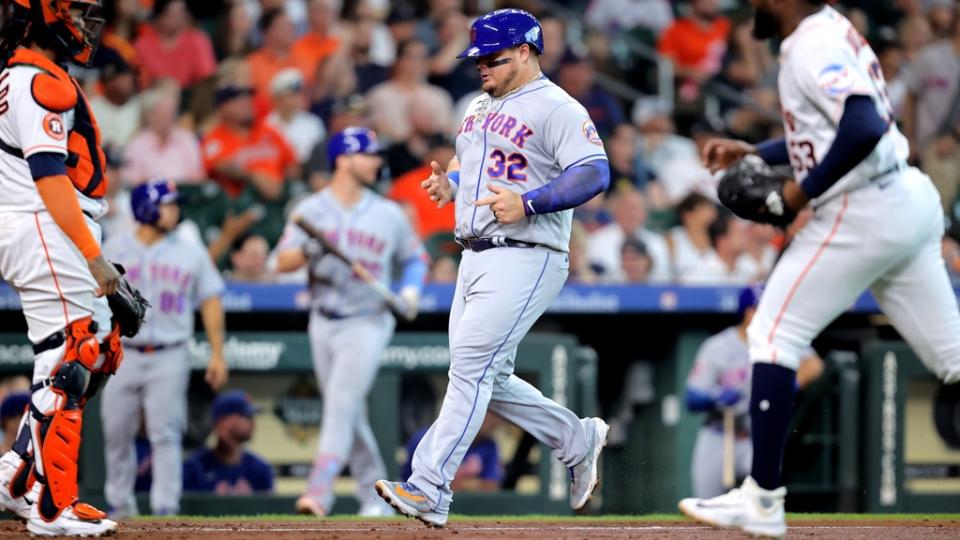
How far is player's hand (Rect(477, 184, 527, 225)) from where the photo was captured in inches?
204

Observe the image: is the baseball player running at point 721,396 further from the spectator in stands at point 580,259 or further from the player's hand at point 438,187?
the player's hand at point 438,187

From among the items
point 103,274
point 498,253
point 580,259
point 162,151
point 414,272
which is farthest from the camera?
point 162,151

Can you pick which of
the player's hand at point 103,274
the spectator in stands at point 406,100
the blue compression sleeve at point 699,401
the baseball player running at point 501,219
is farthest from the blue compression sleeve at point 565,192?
the spectator in stands at point 406,100

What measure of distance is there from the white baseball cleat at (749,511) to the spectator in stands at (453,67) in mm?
7532

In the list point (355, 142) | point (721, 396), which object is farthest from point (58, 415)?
point (721, 396)

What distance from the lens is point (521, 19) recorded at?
549 centimetres

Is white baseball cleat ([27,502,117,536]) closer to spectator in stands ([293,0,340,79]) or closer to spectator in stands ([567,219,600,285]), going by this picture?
spectator in stands ([567,219,600,285])

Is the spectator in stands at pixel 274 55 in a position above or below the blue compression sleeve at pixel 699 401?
above

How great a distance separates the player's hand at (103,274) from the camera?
5.29 meters

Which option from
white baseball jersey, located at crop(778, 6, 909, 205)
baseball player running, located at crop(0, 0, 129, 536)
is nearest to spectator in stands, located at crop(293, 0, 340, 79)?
baseball player running, located at crop(0, 0, 129, 536)

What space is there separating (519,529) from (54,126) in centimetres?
245

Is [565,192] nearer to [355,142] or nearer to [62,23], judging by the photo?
[62,23]

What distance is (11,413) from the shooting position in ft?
28.6

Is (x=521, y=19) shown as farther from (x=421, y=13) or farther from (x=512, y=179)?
(x=421, y=13)
